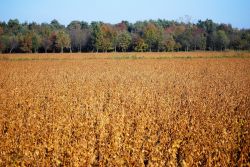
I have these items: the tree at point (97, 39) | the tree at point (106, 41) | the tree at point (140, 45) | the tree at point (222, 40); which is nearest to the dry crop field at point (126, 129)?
the tree at point (106, 41)

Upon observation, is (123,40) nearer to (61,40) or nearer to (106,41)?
(106,41)

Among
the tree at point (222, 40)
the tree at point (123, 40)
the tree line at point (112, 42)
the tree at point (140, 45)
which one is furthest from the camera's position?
the tree at point (222, 40)

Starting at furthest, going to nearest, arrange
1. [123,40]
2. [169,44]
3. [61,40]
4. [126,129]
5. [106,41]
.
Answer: [169,44] < [123,40] < [106,41] < [61,40] < [126,129]

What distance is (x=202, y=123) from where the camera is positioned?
8023 mm

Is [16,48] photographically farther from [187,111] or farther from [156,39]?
[187,111]

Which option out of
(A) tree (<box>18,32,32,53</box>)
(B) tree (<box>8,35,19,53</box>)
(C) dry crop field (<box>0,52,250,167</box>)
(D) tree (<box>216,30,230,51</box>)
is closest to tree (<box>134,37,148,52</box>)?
(D) tree (<box>216,30,230,51</box>)

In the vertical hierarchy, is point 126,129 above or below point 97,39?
below

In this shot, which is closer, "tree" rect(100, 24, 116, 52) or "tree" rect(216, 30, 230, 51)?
"tree" rect(100, 24, 116, 52)

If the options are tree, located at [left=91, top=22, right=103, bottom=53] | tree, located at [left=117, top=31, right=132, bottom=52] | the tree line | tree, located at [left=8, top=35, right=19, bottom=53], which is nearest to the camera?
tree, located at [left=8, top=35, right=19, bottom=53]

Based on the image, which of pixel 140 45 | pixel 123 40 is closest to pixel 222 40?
pixel 140 45

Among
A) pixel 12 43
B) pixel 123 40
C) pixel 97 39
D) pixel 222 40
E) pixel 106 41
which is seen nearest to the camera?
pixel 12 43

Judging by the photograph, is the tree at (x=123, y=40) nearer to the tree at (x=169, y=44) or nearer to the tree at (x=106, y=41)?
the tree at (x=106, y=41)

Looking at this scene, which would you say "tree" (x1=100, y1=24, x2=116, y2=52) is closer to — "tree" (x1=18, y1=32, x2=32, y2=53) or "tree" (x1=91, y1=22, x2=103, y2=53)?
"tree" (x1=91, y1=22, x2=103, y2=53)

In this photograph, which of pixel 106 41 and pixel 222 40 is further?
pixel 222 40
